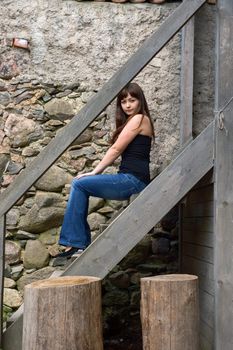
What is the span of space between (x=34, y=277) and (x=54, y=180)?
93 centimetres

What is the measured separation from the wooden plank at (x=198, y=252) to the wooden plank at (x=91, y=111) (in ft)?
4.21

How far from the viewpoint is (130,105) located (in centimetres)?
352

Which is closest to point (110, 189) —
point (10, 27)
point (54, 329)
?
point (54, 329)

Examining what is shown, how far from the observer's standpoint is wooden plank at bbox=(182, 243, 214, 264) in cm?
323

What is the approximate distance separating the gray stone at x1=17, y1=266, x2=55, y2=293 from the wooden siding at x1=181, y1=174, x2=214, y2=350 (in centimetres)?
129

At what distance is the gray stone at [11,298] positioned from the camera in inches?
163

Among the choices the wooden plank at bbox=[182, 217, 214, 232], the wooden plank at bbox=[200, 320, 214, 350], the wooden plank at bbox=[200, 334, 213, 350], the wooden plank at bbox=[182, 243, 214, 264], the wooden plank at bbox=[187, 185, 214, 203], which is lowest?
the wooden plank at bbox=[200, 334, 213, 350]

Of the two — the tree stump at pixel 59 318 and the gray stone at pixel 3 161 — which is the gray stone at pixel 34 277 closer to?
the gray stone at pixel 3 161

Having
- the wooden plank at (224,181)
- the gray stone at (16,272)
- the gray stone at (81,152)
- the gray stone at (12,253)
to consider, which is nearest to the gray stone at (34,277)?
the gray stone at (16,272)

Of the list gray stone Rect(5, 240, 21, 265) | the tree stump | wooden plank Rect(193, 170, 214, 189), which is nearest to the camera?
the tree stump

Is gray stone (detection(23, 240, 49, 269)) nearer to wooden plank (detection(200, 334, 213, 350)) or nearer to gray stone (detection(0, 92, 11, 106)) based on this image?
gray stone (detection(0, 92, 11, 106))

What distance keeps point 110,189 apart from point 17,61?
2017mm

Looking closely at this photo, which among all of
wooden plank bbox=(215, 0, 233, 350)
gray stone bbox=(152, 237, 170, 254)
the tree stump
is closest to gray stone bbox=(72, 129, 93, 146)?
gray stone bbox=(152, 237, 170, 254)

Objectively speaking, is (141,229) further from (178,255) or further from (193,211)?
(178,255)
